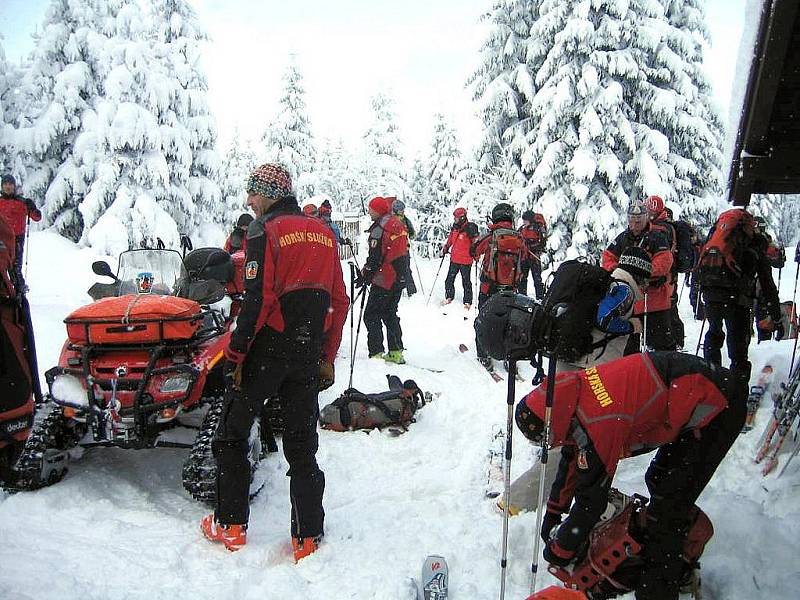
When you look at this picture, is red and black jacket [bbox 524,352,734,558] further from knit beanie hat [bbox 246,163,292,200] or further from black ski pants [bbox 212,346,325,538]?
knit beanie hat [bbox 246,163,292,200]

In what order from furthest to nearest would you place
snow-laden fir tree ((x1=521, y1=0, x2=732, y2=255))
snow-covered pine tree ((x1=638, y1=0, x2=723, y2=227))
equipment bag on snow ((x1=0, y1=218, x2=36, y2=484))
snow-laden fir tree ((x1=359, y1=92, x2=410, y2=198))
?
snow-laden fir tree ((x1=359, y1=92, x2=410, y2=198)), snow-covered pine tree ((x1=638, y1=0, x2=723, y2=227)), snow-laden fir tree ((x1=521, y1=0, x2=732, y2=255)), equipment bag on snow ((x1=0, y1=218, x2=36, y2=484))

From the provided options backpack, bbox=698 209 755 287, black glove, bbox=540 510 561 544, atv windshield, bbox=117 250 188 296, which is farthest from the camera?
backpack, bbox=698 209 755 287

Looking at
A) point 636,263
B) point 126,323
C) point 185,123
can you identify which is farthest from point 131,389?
point 185,123

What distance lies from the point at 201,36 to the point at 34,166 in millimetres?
7961

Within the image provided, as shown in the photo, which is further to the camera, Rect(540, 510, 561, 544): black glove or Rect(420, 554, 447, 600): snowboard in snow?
Rect(540, 510, 561, 544): black glove

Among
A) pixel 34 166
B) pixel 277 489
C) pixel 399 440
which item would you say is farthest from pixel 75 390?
pixel 34 166

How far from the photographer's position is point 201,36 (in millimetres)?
21891

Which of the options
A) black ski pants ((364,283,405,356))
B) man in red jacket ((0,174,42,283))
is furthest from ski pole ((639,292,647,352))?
man in red jacket ((0,174,42,283))

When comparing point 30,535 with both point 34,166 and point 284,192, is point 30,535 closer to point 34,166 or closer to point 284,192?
point 284,192

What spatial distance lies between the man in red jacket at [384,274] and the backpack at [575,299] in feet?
15.2

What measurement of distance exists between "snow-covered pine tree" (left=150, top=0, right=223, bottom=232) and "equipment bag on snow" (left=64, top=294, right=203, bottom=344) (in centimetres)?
1700

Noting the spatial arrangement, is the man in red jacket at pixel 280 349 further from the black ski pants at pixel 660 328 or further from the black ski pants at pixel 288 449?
the black ski pants at pixel 660 328

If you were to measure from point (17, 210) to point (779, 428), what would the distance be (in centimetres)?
1182

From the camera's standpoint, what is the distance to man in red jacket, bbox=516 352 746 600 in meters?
2.75
